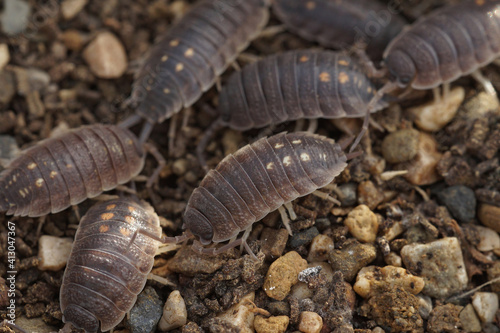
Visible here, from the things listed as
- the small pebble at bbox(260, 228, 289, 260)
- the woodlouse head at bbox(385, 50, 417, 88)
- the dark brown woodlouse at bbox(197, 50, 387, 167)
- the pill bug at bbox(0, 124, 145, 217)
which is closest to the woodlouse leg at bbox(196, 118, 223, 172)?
the dark brown woodlouse at bbox(197, 50, 387, 167)

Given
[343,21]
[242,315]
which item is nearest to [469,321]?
[242,315]

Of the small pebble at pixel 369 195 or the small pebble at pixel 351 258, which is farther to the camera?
the small pebble at pixel 369 195

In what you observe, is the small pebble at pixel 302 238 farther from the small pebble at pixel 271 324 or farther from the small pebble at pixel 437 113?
the small pebble at pixel 437 113

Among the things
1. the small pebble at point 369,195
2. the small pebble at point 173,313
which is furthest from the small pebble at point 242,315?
the small pebble at point 369,195

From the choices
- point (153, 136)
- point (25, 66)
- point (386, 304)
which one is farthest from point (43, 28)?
point (386, 304)

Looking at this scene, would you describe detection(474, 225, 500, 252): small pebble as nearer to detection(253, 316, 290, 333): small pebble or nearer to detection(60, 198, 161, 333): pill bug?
detection(253, 316, 290, 333): small pebble

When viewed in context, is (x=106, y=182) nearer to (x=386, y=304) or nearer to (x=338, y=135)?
(x=338, y=135)

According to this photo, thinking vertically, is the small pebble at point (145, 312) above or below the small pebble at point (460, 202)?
below
